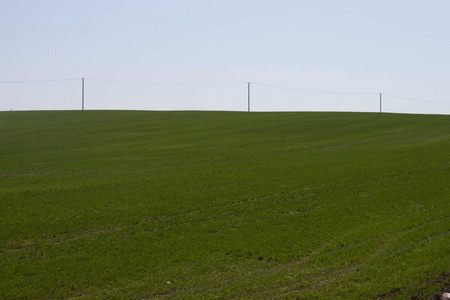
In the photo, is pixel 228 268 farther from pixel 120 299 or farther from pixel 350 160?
pixel 350 160

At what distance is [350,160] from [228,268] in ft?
54.0

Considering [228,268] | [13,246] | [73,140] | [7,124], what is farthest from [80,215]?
[7,124]

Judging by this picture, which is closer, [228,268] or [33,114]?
[228,268]

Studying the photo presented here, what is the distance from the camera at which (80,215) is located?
17.0 metres

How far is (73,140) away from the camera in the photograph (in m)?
38.6

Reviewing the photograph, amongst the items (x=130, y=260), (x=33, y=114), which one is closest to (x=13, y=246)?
(x=130, y=260)

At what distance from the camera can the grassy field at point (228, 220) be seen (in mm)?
11008

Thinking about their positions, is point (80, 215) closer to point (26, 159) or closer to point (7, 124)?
point (26, 159)

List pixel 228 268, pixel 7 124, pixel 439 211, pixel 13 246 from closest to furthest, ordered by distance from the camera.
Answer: pixel 228 268 → pixel 13 246 → pixel 439 211 → pixel 7 124

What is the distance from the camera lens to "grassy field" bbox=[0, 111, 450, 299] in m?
11.0

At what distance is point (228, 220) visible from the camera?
634 inches

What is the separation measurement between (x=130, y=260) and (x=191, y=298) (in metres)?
2.93

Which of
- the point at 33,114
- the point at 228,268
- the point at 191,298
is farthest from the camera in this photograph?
the point at 33,114

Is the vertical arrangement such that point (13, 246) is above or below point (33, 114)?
below
